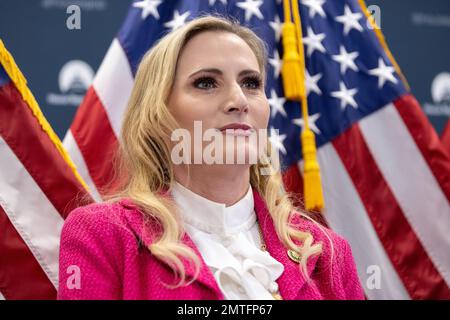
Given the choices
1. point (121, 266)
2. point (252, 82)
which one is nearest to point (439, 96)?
point (252, 82)

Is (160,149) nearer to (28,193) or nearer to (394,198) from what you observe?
(28,193)

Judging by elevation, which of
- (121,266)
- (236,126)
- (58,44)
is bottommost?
(121,266)

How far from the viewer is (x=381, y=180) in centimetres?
193

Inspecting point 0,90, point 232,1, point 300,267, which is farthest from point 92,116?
point 300,267

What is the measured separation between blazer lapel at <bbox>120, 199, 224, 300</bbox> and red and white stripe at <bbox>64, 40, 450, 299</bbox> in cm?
60

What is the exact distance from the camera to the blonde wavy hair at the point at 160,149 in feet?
4.41

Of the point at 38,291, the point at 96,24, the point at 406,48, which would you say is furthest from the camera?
the point at 406,48

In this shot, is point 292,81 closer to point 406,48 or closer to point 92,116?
point 92,116

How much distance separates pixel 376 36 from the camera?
199 centimetres

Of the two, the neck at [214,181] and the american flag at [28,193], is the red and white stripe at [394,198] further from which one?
the american flag at [28,193]

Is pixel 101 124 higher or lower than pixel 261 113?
higher

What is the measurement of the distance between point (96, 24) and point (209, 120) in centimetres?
125

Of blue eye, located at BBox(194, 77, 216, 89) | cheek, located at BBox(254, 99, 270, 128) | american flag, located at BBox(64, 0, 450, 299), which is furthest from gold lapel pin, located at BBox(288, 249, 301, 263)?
american flag, located at BBox(64, 0, 450, 299)

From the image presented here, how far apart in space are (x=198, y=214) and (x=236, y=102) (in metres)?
0.26
